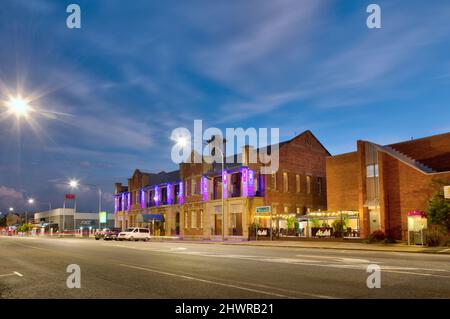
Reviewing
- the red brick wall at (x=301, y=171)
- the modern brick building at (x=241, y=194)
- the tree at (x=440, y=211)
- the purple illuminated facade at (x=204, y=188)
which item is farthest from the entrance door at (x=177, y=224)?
the tree at (x=440, y=211)

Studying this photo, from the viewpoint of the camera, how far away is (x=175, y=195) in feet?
224

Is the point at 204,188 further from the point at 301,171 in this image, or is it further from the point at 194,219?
the point at 301,171

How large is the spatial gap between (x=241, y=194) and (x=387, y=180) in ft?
59.8

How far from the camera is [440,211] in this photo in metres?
29.2

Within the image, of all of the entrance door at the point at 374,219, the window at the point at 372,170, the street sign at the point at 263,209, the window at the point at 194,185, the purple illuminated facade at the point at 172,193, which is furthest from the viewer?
the window at the point at 194,185

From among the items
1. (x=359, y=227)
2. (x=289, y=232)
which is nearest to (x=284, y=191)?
(x=289, y=232)

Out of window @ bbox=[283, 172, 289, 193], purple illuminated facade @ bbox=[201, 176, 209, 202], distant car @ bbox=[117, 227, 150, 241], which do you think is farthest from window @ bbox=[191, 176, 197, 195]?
window @ bbox=[283, 172, 289, 193]

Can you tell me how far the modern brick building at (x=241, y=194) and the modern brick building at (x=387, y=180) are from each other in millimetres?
6195

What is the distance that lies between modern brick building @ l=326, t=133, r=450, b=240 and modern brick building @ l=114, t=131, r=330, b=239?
20.3ft

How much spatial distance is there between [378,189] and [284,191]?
50.1 ft

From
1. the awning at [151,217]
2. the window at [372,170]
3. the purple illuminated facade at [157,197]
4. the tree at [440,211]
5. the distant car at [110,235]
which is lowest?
the distant car at [110,235]

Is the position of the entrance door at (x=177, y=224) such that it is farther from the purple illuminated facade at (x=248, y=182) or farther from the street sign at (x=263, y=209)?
the street sign at (x=263, y=209)

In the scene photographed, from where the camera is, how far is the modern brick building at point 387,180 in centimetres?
3525
